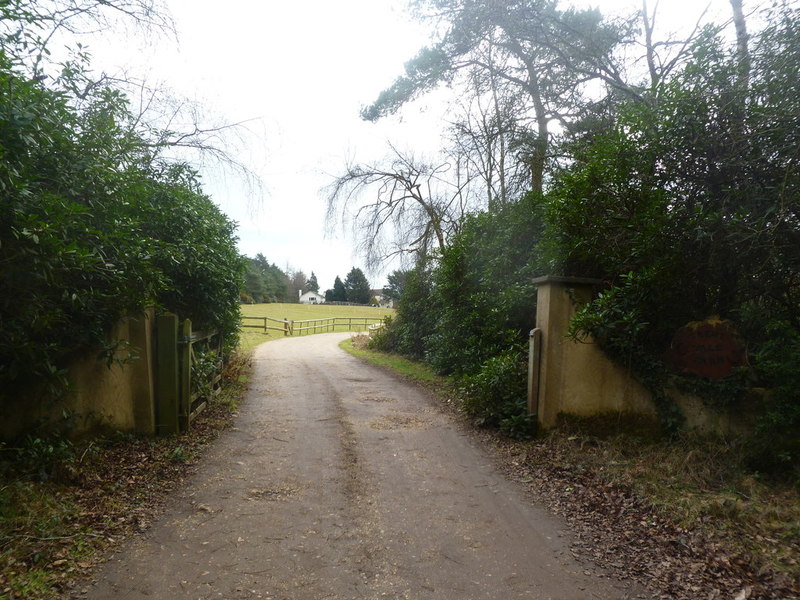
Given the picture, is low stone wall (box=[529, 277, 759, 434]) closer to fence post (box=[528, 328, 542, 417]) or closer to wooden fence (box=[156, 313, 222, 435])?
fence post (box=[528, 328, 542, 417])

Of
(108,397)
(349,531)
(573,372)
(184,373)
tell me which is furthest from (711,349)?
(108,397)

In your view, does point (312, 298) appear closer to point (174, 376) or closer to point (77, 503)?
point (174, 376)

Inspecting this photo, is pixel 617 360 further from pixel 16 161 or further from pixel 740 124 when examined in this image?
pixel 16 161

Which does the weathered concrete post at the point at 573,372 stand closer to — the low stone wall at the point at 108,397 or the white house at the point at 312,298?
the low stone wall at the point at 108,397

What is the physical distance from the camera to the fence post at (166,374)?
595 centimetres

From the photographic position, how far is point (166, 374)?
597cm

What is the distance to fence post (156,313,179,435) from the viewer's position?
5.95 m

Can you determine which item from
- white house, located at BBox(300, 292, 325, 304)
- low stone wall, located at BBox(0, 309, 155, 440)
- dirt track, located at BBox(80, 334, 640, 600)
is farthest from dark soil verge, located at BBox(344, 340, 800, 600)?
white house, located at BBox(300, 292, 325, 304)

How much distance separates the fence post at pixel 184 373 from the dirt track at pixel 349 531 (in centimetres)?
56

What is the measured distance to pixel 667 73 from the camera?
7.14 metres

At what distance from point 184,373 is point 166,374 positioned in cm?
24

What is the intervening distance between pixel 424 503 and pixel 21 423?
151 inches

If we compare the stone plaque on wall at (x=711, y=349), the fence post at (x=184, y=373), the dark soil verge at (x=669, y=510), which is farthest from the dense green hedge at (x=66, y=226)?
the stone plaque on wall at (x=711, y=349)

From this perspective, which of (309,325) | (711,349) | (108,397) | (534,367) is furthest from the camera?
(309,325)
